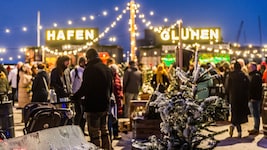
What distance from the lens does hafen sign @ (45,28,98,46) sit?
36438 mm

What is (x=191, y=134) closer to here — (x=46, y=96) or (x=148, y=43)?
(x=46, y=96)

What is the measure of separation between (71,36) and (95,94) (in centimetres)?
2940

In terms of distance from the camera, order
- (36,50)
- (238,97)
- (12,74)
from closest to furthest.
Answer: (238,97)
(12,74)
(36,50)

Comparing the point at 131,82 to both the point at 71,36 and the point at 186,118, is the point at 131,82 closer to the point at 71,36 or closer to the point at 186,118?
the point at 186,118

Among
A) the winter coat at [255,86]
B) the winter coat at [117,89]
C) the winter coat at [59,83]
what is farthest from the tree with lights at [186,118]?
the winter coat at [255,86]

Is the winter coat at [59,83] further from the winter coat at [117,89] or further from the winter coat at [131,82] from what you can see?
the winter coat at [131,82]

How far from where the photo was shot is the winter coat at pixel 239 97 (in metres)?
10.6

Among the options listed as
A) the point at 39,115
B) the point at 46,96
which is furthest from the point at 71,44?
the point at 39,115

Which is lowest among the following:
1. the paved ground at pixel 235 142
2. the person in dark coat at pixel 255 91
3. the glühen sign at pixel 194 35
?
the paved ground at pixel 235 142

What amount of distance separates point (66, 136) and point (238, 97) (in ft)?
23.8

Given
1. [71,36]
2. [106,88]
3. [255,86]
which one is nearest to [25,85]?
[255,86]

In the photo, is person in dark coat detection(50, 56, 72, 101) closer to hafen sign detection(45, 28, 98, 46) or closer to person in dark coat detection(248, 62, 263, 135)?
person in dark coat detection(248, 62, 263, 135)

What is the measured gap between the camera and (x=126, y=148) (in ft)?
30.1

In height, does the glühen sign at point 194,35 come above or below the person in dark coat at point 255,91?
above
